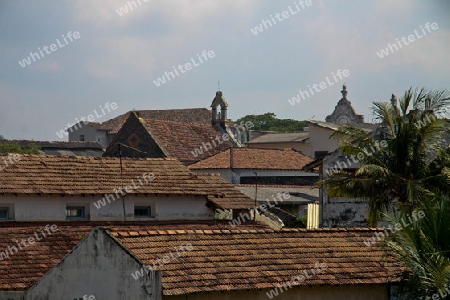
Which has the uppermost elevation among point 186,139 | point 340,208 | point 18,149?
point 18,149

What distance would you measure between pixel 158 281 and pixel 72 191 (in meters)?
13.3

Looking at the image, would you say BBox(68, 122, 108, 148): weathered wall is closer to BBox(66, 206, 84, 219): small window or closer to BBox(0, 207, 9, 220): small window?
BBox(66, 206, 84, 219): small window

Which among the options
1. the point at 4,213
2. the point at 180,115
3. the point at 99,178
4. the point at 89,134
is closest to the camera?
the point at 4,213

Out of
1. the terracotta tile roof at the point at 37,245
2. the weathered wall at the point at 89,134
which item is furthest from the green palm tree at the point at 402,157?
the weathered wall at the point at 89,134

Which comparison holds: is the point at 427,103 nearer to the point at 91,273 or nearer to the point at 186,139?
the point at 91,273

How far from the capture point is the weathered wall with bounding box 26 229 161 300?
1830cm

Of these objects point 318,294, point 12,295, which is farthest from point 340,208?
point 12,295

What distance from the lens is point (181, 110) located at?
86938 millimetres

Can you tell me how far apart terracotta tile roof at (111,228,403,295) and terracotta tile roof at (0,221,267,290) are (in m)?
0.80

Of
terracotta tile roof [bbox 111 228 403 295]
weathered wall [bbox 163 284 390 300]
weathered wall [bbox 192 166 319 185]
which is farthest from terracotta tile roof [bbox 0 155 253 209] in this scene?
weathered wall [bbox 192 166 319 185]

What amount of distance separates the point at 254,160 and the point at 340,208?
18.6m

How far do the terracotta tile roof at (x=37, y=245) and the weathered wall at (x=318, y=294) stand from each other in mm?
2629

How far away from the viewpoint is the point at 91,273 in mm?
18562

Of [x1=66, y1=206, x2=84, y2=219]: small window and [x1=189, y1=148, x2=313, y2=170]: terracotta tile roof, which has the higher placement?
[x1=189, y1=148, x2=313, y2=170]: terracotta tile roof
